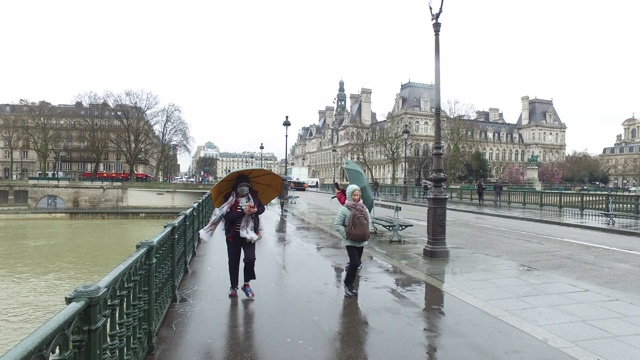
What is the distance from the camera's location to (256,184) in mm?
6512

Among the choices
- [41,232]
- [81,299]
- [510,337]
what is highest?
[81,299]

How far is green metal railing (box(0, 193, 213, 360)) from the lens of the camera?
2035 millimetres

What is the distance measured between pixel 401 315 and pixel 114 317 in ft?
11.9

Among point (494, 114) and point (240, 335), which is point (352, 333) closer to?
point (240, 335)

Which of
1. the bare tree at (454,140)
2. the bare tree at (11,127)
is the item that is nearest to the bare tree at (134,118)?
the bare tree at (11,127)

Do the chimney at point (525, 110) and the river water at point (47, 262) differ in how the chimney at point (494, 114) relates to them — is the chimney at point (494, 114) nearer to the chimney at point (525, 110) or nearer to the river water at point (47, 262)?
the chimney at point (525, 110)

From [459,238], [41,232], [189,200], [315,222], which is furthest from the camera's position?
[189,200]

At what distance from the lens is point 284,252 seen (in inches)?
402

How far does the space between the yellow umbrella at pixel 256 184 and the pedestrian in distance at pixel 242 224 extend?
0.31 ft

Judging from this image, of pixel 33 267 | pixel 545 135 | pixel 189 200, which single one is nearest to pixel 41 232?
pixel 33 267

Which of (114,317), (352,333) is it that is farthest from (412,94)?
(114,317)

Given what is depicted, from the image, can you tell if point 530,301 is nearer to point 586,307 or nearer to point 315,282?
point 586,307

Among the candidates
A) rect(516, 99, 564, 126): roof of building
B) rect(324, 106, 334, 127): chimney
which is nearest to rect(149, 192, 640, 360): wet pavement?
rect(516, 99, 564, 126): roof of building

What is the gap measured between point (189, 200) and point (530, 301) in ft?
206
